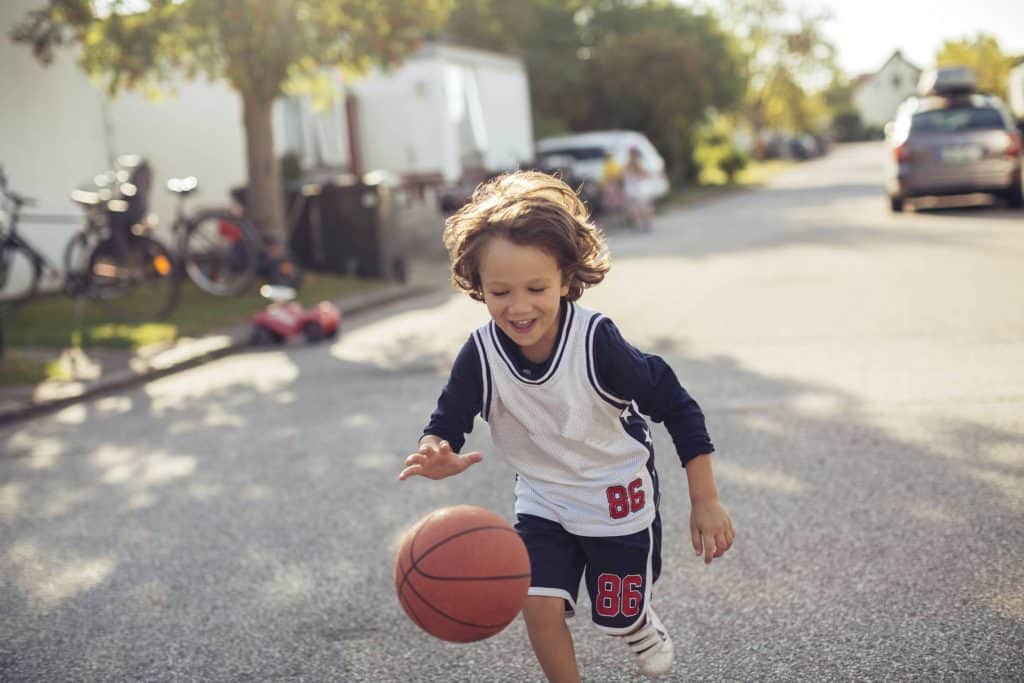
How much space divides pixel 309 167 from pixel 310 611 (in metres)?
23.6

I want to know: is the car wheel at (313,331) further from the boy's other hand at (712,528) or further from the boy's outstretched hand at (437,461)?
the boy's other hand at (712,528)

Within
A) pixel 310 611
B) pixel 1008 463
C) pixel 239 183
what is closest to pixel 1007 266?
pixel 1008 463

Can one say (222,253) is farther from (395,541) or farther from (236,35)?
(395,541)

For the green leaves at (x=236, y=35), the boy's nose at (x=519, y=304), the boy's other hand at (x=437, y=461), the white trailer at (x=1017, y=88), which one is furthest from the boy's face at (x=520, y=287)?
the white trailer at (x=1017, y=88)

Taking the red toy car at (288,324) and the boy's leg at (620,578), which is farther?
the red toy car at (288,324)

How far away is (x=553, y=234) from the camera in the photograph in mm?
2961

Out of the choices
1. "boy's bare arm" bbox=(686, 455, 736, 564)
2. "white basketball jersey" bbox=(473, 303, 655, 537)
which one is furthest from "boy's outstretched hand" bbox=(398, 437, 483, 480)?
"boy's bare arm" bbox=(686, 455, 736, 564)

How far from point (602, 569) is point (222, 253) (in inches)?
419

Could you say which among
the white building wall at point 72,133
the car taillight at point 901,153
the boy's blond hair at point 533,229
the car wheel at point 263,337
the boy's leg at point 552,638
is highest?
the white building wall at point 72,133

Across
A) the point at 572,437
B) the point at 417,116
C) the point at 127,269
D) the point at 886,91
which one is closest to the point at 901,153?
the point at 417,116

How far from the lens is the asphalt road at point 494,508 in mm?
3666

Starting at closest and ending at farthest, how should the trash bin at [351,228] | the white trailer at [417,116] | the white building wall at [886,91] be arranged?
the trash bin at [351,228], the white trailer at [417,116], the white building wall at [886,91]

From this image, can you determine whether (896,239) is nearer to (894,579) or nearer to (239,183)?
(239,183)

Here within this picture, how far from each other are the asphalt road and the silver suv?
32.5 ft
